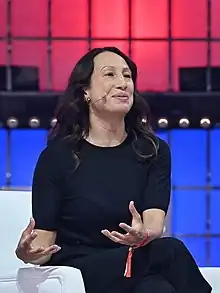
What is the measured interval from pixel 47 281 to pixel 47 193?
8.7 inches

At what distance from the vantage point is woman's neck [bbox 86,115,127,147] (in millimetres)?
1734

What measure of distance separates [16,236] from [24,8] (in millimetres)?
2084

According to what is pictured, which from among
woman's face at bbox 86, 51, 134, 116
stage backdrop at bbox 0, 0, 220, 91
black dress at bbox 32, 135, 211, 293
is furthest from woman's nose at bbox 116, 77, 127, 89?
stage backdrop at bbox 0, 0, 220, 91

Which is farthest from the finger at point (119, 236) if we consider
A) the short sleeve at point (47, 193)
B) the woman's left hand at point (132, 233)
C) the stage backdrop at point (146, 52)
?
the stage backdrop at point (146, 52)

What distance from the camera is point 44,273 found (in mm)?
1548

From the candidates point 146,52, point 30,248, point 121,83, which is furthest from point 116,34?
point 30,248

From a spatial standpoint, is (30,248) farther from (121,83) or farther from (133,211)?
(121,83)

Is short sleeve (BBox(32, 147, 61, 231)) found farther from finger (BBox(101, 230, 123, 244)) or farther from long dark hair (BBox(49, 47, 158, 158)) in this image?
finger (BBox(101, 230, 123, 244))

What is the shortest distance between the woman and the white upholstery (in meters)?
0.05

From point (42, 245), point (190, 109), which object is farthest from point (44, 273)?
point (190, 109)

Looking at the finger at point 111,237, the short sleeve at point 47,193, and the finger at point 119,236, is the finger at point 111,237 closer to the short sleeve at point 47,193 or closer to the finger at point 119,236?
the finger at point 119,236

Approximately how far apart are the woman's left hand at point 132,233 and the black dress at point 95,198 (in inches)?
1.9

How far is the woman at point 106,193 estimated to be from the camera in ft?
5.06

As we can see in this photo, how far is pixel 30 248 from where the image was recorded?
5.14ft
